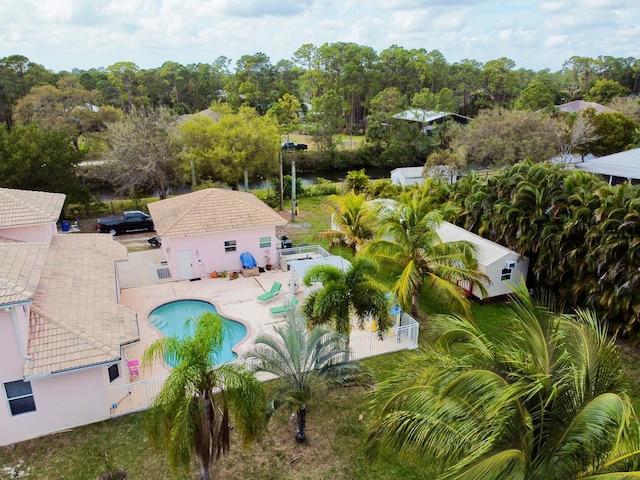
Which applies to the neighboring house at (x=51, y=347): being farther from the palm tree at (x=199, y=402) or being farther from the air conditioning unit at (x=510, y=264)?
the air conditioning unit at (x=510, y=264)

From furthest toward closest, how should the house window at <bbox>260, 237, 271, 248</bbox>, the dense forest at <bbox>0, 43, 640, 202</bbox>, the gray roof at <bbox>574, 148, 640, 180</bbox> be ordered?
the gray roof at <bbox>574, 148, 640, 180</bbox>
the dense forest at <bbox>0, 43, 640, 202</bbox>
the house window at <bbox>260, 237, 271, 248</bbox>

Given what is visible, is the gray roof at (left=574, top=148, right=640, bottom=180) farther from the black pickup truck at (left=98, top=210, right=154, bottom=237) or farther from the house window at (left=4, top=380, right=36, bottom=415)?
the house window at (left=4, top=380, right=36, bottom=415)

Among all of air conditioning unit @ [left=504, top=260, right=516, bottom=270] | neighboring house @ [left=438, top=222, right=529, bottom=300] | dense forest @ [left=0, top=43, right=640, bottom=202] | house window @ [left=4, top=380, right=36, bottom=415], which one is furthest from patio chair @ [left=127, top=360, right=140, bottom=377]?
dense forest @ [left=0, top=43, right=640, bottom=202]

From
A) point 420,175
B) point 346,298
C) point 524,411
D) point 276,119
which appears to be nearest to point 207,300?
point 346,298

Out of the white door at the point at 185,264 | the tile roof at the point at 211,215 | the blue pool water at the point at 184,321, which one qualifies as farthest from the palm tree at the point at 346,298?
the white door at the point at 185,264

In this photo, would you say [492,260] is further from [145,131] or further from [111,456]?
Result: [145,131]

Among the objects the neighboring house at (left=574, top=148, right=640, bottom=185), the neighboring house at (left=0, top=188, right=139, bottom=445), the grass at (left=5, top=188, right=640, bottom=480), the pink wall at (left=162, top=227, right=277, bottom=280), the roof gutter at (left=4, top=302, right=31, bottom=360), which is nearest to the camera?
the roof gutter at (left=4, top=302, right=31, bottom=360)

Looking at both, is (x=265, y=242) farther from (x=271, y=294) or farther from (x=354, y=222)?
(x=354, y=222)
